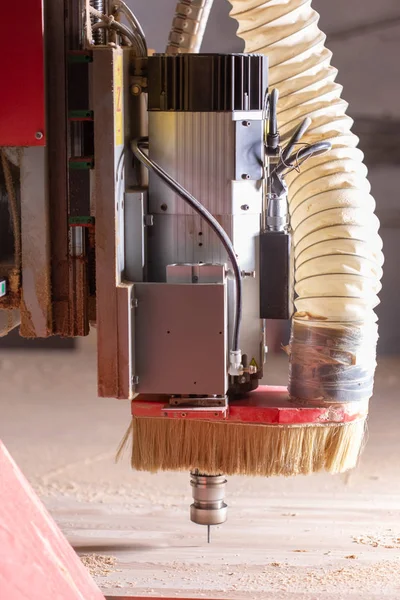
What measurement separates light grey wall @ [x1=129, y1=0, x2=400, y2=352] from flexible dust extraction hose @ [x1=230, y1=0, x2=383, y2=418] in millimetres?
2833

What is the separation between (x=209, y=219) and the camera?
2.48 m

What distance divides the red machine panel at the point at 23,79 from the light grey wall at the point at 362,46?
3188 millimetres

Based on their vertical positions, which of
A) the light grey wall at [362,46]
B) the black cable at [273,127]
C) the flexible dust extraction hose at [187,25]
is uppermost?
the light grey wall at [362,46]

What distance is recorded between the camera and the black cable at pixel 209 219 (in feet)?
8.13

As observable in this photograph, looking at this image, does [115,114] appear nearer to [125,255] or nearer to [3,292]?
[125,255]

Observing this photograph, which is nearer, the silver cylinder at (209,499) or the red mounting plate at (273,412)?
the red mounting plate at (273,412)

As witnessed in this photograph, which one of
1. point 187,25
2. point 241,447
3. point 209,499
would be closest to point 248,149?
point 187,25

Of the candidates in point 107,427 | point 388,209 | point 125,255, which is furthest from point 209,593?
point 388,209

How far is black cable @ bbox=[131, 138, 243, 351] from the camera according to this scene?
2479 mm

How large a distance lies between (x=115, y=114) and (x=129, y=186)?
235 millimetres

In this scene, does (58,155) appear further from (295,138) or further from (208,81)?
(295,138)

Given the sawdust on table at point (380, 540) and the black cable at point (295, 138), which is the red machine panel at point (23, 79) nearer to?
the black cable at point (295, 138)

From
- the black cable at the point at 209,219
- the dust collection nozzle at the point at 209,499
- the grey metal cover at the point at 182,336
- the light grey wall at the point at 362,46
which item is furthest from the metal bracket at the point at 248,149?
the light grey wall at the point at 362,46

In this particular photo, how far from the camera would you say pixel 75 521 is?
313 cm
